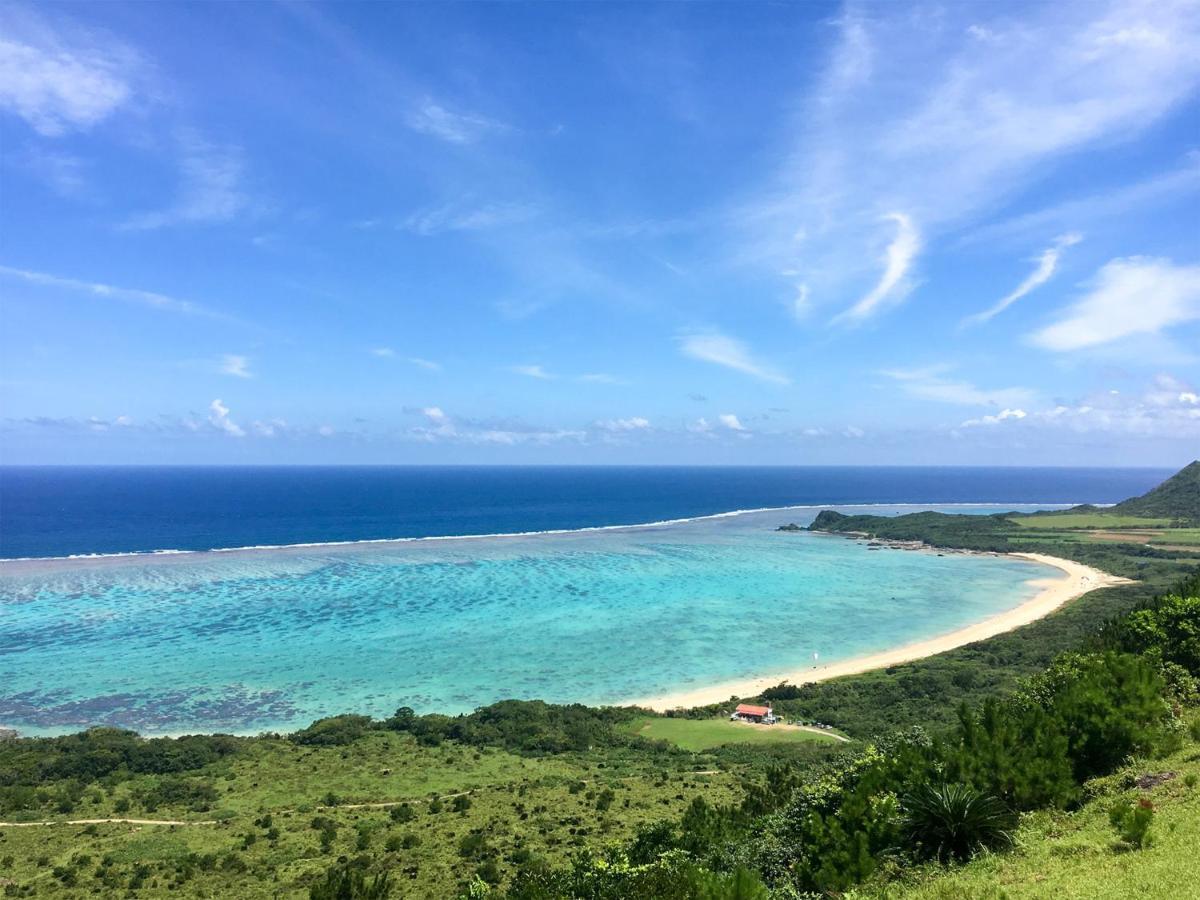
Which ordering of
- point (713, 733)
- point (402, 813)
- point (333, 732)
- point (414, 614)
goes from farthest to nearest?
point (414, 614), point (713, 733), point (333, 732), point (402, 813)

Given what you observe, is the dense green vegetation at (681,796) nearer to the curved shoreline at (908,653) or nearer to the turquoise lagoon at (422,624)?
the curved shoreline at (908,653)

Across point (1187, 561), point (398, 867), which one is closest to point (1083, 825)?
point (398, 867)

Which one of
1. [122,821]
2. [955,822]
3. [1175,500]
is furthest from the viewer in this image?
[1175,500]

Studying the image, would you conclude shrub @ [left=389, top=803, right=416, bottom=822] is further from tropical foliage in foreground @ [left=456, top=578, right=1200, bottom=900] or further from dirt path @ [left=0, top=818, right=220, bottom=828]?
Answer: tropical foliage in foreground @ [left=456, top=578, right=1200, bottom=900]

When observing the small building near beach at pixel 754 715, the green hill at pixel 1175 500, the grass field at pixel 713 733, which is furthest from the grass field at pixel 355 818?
the green hill at pixel 1175 500

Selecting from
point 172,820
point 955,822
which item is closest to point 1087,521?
point 955,822

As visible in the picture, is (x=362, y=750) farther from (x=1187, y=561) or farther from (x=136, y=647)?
(x=1187, y=561)

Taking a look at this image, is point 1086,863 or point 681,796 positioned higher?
point 1086,863

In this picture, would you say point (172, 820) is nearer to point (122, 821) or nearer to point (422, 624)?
point (122, 821)
